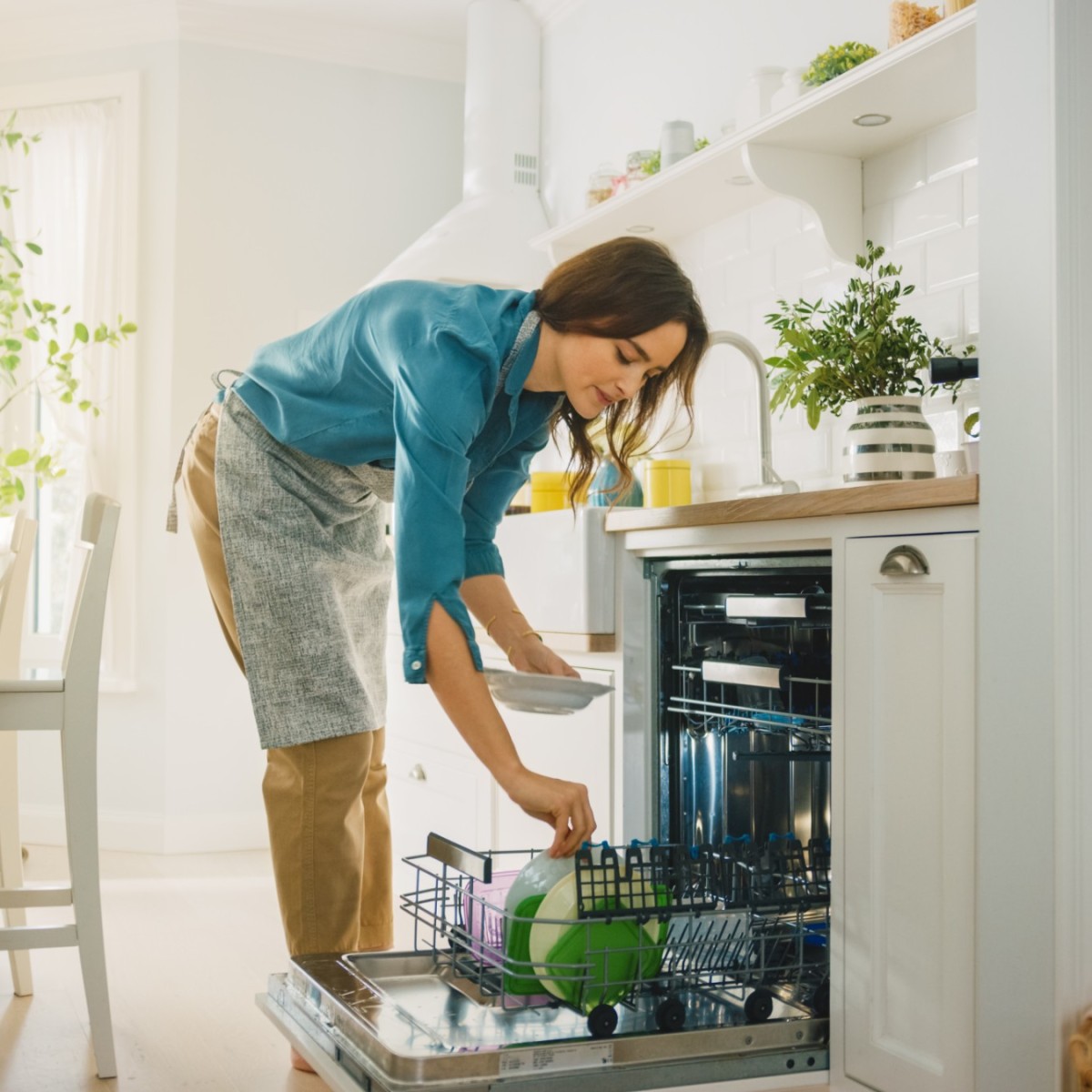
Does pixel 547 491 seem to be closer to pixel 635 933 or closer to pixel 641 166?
pixel 641 166

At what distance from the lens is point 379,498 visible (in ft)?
6.38

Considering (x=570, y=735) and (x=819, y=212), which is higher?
(x=819, y=212)

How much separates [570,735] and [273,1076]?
0.67 m

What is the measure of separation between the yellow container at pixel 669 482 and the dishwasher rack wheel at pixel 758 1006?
56.0 inches

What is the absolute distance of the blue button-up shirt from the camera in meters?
1.36

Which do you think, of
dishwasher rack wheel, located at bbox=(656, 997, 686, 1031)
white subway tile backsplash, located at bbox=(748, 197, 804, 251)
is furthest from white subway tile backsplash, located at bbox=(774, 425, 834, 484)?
dishwasher rack wheel, located at bbox=(656, 997, 686, 1031)

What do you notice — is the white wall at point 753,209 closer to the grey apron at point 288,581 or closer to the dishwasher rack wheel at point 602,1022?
the grey apron at point 288,581

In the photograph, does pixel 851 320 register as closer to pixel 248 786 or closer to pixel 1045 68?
pixel 1045 68

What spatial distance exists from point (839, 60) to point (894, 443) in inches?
30.7

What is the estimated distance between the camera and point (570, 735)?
80.7 inches

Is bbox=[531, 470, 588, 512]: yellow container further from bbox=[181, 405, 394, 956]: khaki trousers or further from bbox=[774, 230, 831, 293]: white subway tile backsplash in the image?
bbox=[181, 405, 394, 956]: khaki trousers

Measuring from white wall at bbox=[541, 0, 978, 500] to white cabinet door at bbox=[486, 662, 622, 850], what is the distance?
2.36ft

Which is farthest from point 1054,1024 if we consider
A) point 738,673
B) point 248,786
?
point 248,786

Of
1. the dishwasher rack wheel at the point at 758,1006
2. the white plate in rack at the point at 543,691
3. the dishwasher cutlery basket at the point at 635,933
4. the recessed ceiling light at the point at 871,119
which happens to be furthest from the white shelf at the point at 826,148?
the dishwasher rack wheel at the point at 758,1006
